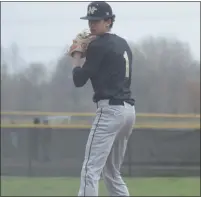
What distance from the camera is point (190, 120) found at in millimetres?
10219

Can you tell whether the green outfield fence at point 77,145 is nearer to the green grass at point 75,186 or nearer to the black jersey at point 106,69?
the green grass at point 75,186

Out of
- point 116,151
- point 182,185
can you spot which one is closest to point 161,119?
point 182,185

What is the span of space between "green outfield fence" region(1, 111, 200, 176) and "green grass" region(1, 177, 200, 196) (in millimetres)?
365

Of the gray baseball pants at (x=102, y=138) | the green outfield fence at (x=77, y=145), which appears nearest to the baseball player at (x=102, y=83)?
the gray baseball pants at (x=102, y=138)

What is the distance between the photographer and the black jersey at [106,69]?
458 centimetres

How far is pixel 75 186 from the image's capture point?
8734 millimetres

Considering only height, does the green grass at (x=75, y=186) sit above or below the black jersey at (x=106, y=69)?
below

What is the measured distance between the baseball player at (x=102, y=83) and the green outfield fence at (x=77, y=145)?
503 cm

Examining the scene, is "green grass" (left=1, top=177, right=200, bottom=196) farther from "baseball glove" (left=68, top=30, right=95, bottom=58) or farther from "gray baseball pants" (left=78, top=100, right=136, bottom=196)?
"baseball glove" (left=68, top=30, right=95, bottom=58)

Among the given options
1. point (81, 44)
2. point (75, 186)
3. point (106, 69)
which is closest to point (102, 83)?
point (106, 69)

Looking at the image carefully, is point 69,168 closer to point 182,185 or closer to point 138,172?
point 138,172

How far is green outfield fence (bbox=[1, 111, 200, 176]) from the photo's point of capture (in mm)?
9906

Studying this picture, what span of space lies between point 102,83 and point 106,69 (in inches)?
3.6

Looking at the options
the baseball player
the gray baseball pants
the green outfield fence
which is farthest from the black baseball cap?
the green outfield fence
